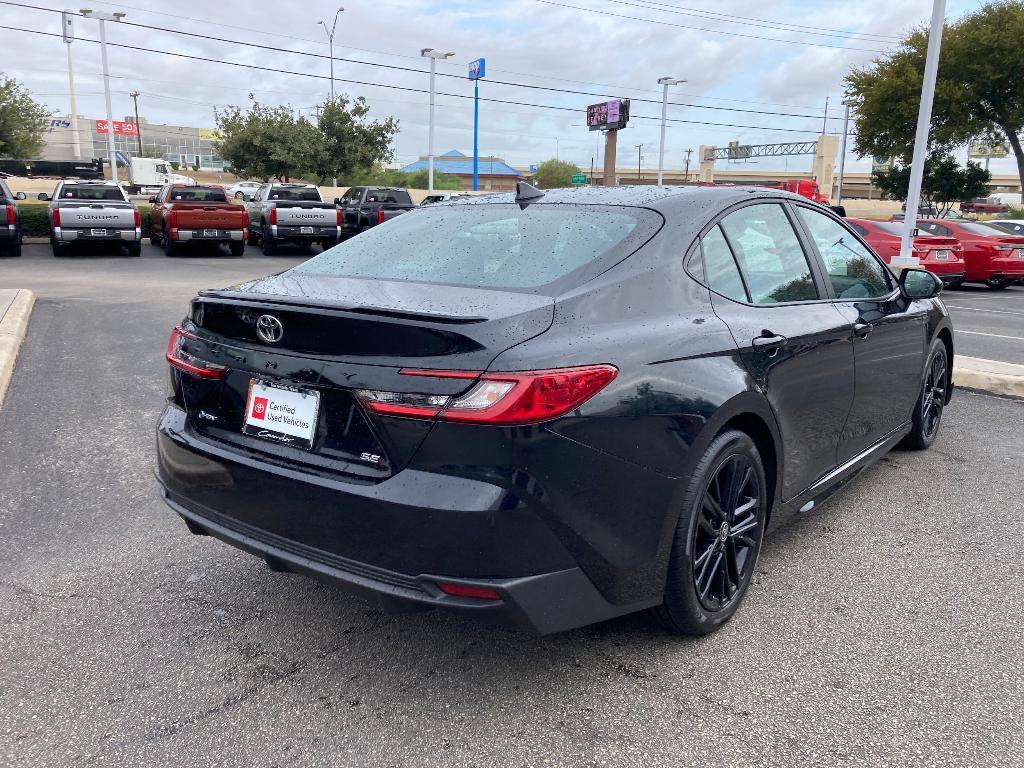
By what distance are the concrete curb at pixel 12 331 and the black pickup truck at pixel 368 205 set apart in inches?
495

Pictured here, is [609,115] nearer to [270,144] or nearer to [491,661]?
[270,144]

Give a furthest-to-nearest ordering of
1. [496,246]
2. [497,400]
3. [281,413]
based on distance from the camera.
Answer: [496,246] → [281,413] → [497,400]

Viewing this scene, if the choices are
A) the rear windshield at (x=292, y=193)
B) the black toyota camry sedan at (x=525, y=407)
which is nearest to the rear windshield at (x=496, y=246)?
the black toyota camry sedan at (x=525, y=407)

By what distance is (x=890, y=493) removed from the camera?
4.62m

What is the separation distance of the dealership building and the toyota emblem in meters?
95.4

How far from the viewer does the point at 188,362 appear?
2947 millimetres

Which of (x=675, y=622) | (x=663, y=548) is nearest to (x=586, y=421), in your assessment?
(x=663, y=548)

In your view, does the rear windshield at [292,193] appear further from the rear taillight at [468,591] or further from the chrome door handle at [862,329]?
the rear taillight at [468,591]

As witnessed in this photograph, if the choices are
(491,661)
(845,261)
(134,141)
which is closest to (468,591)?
(491,661)

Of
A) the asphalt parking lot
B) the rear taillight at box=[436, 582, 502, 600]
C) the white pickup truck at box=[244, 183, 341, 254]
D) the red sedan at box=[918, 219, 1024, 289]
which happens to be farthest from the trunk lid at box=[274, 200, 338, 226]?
the rear taillight at box=[436, 582, 502, 600]

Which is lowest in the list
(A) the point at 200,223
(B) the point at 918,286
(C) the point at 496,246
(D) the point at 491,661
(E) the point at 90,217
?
(D) the point at 491,661

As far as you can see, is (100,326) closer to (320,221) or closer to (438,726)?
(438,726)

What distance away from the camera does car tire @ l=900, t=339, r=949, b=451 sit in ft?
16.9

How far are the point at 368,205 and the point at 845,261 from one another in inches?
814
